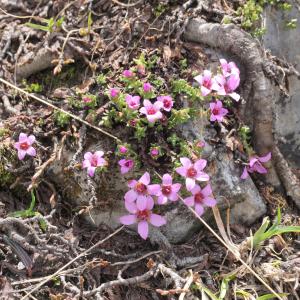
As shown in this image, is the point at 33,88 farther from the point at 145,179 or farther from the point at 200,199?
the point at 200,199

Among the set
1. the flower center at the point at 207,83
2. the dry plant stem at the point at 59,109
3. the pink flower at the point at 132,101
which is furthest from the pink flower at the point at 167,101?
the dry plant stem at the point at 59,109

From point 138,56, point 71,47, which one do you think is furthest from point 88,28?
point 138,56

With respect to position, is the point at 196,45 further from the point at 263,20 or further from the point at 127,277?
the point at 127,277

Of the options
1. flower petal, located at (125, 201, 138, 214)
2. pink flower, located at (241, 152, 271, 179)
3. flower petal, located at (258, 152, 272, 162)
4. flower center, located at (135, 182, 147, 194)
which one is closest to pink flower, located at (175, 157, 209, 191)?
flower center, located at (135, 182, 147, 194)

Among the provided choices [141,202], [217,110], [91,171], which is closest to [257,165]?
[217,110]

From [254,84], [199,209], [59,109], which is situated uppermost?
[254,84]

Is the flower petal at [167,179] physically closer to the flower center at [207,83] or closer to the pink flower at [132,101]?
the pink flower at [132,101]
